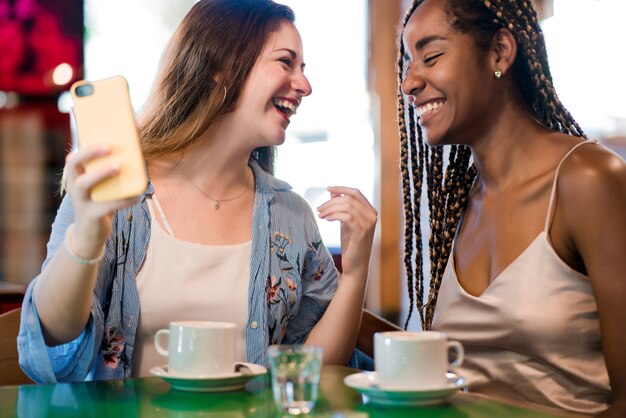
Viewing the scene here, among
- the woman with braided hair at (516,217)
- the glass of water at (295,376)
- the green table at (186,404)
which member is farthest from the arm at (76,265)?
the woman with braided hair at (516,217)

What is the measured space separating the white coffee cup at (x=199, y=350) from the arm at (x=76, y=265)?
0.18m

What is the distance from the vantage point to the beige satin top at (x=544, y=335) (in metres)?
1.56

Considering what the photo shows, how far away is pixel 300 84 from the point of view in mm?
1864

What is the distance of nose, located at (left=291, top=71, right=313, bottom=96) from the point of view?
6.11 feet

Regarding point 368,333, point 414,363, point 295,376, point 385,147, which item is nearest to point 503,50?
point 368,333

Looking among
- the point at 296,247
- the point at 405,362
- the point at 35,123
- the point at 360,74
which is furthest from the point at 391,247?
the point at 405,362

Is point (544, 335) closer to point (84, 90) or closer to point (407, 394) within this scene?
point (407, 394)

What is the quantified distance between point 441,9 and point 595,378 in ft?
2.78

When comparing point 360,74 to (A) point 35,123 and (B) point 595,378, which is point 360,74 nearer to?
(A) point 35,123

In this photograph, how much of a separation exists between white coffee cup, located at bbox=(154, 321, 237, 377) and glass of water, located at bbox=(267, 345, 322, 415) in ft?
0.54

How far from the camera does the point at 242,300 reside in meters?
1.71

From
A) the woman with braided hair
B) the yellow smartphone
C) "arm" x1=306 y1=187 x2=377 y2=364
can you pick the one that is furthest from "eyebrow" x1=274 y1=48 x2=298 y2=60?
the yellow smartphone

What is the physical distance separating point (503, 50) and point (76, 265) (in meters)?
1.04

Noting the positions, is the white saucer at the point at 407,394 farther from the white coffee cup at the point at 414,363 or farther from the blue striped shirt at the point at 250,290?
the blue striped shirt at the point at 250,290
